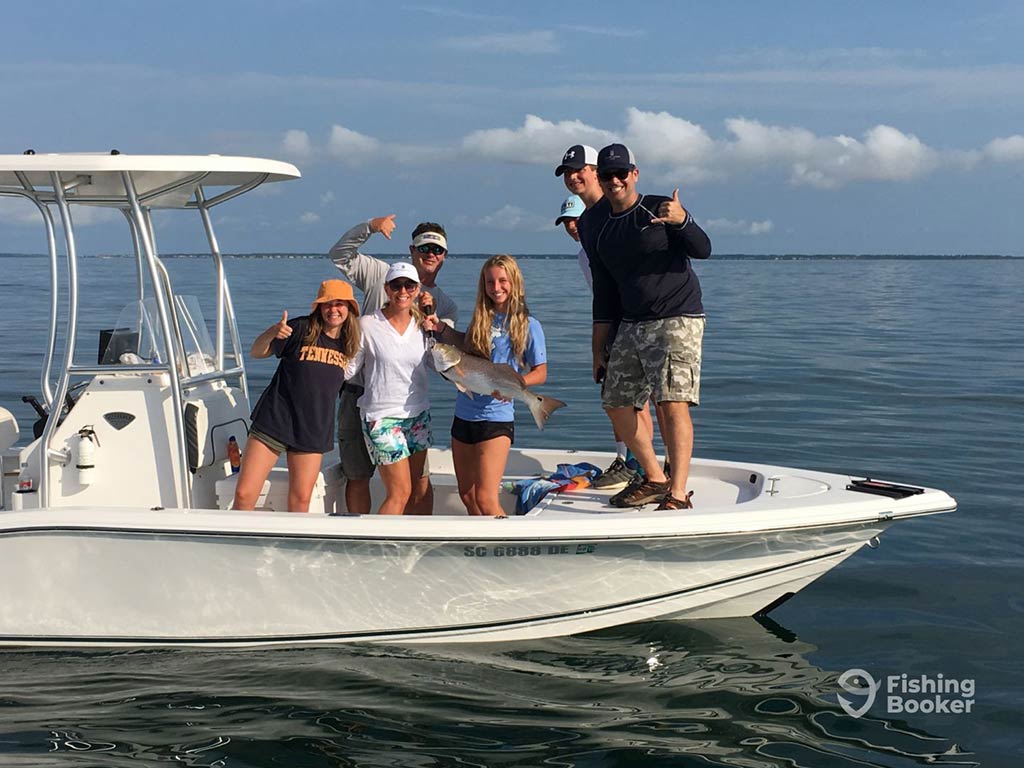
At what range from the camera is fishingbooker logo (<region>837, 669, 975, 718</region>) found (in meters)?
4.91

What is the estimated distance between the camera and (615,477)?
5988 millimetres

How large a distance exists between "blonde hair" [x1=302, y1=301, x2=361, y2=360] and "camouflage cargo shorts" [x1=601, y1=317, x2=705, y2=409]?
132 cm

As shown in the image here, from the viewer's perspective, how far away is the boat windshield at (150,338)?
5789 mm

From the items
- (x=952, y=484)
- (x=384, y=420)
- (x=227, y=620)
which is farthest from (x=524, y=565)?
(x=952, y=484)

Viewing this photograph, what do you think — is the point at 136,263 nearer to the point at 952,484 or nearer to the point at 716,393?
the point at 952,484

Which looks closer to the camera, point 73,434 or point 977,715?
point 977,715

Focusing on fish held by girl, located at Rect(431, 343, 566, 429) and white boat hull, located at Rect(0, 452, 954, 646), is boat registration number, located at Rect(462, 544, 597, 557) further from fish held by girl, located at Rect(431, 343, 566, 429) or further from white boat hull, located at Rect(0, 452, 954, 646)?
fish held by girl, located at Rect(431, 343, 566, 429)

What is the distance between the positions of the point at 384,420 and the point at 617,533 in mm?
1265

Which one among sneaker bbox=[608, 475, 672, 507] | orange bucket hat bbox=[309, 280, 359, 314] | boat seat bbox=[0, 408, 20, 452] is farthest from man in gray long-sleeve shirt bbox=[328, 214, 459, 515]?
boat seat bbox=[0, 408, 20, 452]

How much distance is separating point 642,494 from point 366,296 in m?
1.81

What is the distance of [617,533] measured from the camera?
16.1 ft

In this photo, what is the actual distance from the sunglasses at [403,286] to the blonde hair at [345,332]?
0.77ft

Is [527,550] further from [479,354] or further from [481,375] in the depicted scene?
[479,354]

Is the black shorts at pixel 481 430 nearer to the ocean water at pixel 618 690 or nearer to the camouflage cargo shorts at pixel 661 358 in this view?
the camouflage cargo shorts at pixel 661 358
